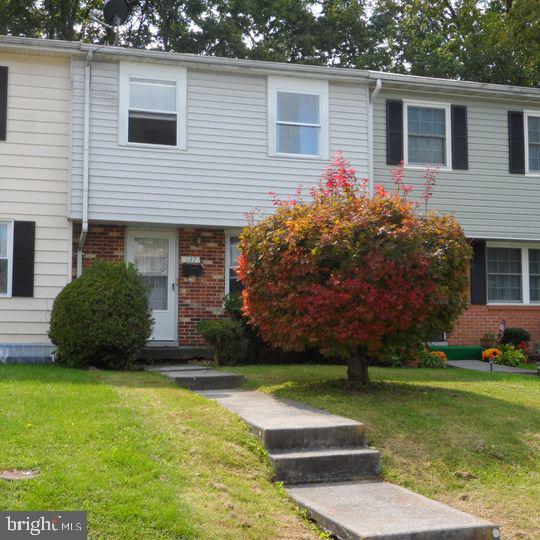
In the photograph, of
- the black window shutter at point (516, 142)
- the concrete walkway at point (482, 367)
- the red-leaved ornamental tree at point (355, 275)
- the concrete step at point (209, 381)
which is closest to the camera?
the red-leaved ornamental tree at point (355, 275)

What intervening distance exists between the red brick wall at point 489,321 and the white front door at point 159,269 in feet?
19.3

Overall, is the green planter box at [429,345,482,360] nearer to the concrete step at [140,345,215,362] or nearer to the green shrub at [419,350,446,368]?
the green shrub at [419,350,446,368]

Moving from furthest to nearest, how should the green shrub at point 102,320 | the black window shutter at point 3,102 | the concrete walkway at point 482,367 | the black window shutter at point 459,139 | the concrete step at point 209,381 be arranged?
the black window shutter at point 459,139
the concrete walkway at point 482,367
the black window shutter at point 3,102
the green shrub at point 102,320
the concrete step at point 209,381

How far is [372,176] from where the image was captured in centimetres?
1385

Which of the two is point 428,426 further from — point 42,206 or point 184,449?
point 42,206

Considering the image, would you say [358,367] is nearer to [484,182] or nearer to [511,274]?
[484,182]

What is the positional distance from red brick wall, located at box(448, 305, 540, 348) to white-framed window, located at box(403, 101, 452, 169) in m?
3.17

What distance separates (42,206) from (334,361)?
576 centimetres

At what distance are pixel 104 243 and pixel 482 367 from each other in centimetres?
728

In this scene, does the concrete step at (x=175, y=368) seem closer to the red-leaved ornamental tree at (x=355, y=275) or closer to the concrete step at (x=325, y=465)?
the red-leaved ornamental tree at (x=355, y=275)

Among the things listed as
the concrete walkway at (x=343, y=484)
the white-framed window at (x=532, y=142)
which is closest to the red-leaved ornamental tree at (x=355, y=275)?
the concrete walkway at (x=343, y=484)

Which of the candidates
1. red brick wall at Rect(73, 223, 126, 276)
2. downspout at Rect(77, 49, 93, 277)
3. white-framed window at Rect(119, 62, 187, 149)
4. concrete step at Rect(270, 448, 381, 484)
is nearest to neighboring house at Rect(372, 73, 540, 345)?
white-framed window at Rect(119, 62, 187, 149)

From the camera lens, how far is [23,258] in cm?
1199

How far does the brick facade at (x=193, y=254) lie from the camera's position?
503 inches
